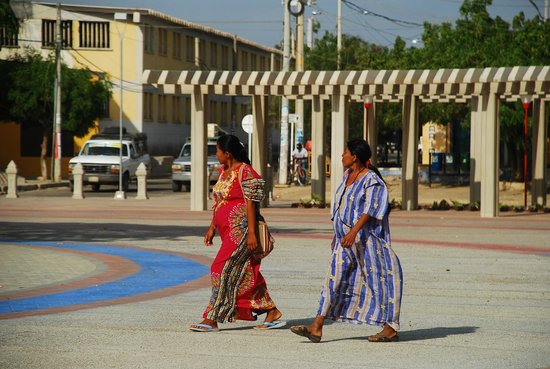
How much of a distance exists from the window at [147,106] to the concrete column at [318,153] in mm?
36983

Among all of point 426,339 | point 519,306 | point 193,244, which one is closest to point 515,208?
point 193,244

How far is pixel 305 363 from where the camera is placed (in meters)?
9.10

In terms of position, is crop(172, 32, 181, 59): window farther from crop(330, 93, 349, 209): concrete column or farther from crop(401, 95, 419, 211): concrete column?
crop(330, 93, 349, 209): concrete column

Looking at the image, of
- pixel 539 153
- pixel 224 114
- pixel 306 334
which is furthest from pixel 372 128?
pixel 224 114

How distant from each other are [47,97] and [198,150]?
2807cm

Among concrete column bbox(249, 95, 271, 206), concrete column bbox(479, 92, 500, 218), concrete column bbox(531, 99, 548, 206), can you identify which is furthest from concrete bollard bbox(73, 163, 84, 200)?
concrete column bbox(479, 92, 500, 218)

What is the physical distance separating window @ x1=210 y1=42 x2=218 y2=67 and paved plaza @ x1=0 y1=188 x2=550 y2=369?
2395 inches

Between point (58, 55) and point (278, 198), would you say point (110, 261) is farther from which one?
point (58, 55)

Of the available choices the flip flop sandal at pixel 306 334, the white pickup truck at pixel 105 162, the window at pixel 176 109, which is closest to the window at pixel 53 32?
the window at pixel 176 109

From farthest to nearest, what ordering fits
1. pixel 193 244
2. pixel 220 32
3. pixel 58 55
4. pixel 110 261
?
pixel 220 32 < pixel 58 55 < pixel 193 244 < pixel 110 261

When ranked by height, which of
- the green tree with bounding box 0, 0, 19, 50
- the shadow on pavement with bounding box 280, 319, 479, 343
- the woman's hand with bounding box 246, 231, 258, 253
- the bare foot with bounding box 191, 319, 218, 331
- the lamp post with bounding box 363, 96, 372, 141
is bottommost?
the shadow on pavement with bounding box 280, 319, 479, 343

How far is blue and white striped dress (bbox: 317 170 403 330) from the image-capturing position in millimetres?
10203

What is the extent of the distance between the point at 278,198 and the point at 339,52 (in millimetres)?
28161

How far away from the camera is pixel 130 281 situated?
49.5ft
